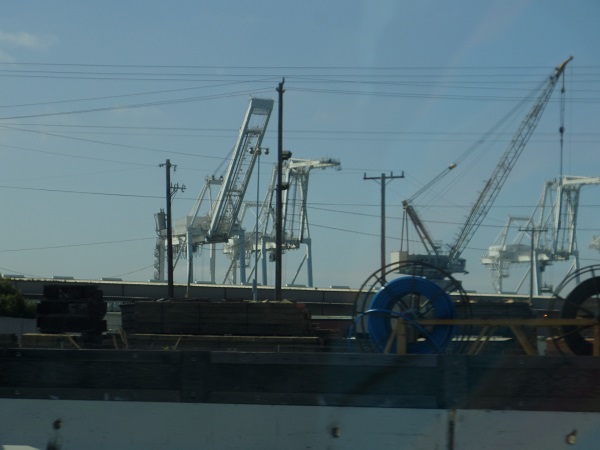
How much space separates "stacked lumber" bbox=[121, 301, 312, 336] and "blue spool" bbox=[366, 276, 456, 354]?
42.6 ft

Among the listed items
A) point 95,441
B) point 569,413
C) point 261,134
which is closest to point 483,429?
point 569,413

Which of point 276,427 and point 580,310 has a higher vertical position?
point 580,310

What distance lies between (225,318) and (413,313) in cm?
1484

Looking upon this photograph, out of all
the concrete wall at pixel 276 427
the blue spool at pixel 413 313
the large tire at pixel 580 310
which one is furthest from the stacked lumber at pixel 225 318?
the concrete wall at pixel 276 427

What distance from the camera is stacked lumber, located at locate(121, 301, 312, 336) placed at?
78.1ft

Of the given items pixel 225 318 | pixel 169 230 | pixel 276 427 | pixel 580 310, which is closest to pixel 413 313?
pixel 580 310

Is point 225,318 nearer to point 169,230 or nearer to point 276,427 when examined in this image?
point 276,427

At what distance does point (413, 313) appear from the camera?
9.77 meters

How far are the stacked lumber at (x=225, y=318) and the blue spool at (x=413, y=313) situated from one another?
13.0m

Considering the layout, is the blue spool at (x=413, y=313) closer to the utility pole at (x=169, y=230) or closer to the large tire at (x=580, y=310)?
the large tire at (x=580, y=310)

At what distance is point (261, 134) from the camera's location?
75.7 metres

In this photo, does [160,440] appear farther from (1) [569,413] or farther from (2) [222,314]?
(2) [222,314]

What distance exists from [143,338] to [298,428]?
16.1 m

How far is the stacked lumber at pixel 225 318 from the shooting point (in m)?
23.8
